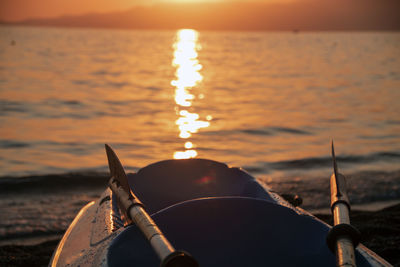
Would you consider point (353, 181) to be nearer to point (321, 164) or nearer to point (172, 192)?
point (321, 164)

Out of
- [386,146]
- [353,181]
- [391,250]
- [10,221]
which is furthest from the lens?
[386,146]

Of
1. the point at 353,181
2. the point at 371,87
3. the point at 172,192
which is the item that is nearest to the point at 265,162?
the point at 353,181

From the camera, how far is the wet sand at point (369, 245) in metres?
4.96

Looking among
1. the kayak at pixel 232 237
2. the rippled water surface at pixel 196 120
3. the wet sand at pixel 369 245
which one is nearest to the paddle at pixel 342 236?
the kayak at pixel 232 237

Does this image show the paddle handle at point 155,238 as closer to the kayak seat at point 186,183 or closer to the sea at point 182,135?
the kayak seat at point 186,183

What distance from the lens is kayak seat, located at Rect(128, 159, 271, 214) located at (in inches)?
154

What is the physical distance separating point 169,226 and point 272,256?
1.78ft

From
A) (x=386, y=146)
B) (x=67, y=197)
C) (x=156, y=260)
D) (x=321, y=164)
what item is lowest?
(x=156, y=260)

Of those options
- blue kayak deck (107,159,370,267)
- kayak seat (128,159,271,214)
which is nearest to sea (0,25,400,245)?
kayak seat (128,159,271,214)

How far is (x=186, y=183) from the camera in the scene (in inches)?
158

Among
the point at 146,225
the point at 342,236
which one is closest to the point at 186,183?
the point at 146,225

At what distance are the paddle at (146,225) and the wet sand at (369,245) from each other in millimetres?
2370

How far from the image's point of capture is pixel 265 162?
10.8 metres

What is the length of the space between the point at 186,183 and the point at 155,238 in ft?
6.75
